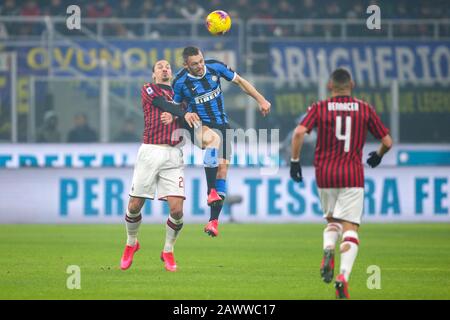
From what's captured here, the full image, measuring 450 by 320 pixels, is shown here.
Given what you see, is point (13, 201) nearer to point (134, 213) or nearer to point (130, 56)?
point (130, 56)

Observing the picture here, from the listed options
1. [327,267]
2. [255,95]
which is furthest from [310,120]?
[255,95]

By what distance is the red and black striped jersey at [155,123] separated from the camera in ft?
40.1

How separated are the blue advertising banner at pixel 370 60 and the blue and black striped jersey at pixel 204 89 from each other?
41.1 feet

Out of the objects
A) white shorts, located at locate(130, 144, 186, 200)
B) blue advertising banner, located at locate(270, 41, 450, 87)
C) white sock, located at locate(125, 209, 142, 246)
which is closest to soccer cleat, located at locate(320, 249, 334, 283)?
white shorts, located at locate(130, 144, 186, 200)

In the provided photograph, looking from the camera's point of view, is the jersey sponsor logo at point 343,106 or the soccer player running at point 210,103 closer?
the jersey sponsor logo at point 343,106

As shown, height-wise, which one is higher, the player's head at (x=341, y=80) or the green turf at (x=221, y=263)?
the player's head at (x=341, y=80)

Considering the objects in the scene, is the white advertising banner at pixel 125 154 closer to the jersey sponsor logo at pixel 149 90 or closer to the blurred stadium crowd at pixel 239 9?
the blurred stadium crowd at pixel 239 9

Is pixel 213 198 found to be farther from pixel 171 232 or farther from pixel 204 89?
pixel 204 89

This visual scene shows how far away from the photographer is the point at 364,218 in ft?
72.3

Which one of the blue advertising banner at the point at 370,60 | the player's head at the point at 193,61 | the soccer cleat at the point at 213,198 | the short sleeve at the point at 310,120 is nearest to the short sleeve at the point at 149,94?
the player's head at the point at 193,61

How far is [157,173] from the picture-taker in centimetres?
1234

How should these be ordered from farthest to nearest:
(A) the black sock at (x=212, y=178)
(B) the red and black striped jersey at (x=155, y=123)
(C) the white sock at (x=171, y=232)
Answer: (A) the black sock at (x=212, y=178) → (C) the white sock at (x=171, y=232) → (B) the red and black striped jersey at (x=155, y=123)

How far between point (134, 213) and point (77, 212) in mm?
9279

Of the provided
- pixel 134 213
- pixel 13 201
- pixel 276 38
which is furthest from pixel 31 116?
pixel 134 213
